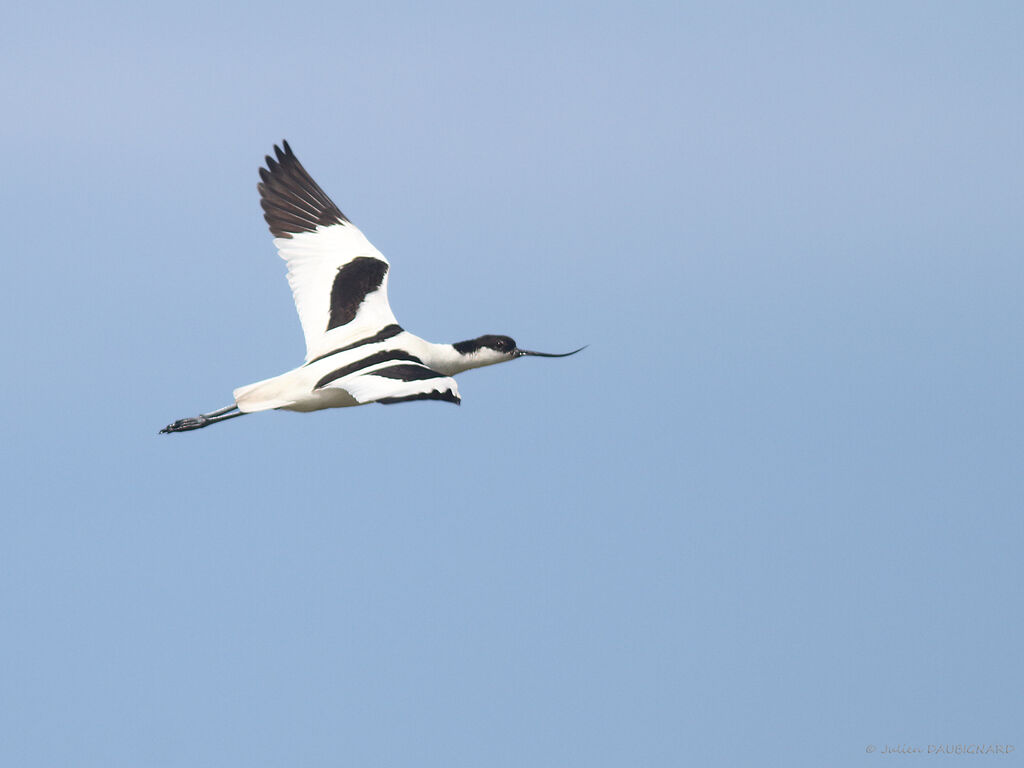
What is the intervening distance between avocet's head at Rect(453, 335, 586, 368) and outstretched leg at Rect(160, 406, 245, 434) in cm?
256

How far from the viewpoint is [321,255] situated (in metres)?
15.2

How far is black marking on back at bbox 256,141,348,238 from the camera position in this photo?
50.7 feet

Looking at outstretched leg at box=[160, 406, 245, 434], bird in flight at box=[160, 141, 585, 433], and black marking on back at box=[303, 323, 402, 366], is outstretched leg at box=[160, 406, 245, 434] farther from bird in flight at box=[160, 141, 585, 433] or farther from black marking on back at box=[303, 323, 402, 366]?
black marking on back at box=[303, 323, 402, 366]

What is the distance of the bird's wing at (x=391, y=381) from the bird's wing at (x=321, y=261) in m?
0.98

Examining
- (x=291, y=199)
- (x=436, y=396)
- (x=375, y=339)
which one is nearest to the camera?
(x=436, y=396)

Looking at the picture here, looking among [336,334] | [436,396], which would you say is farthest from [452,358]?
[436,396]

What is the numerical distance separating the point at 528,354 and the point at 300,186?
340 centimetres

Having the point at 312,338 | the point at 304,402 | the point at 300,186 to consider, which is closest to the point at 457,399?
the point at 304,402

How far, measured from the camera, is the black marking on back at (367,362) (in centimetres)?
1283

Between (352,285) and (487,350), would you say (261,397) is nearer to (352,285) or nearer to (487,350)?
(352,285)

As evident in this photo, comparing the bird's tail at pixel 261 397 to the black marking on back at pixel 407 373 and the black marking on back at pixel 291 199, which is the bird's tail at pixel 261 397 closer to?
the black marking on back at pixel 407 373

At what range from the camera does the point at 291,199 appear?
1571 cm

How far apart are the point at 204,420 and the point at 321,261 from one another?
7.40 ft

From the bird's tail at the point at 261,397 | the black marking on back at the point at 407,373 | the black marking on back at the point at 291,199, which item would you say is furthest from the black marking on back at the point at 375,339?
the black marking on back at the point at 291,199
